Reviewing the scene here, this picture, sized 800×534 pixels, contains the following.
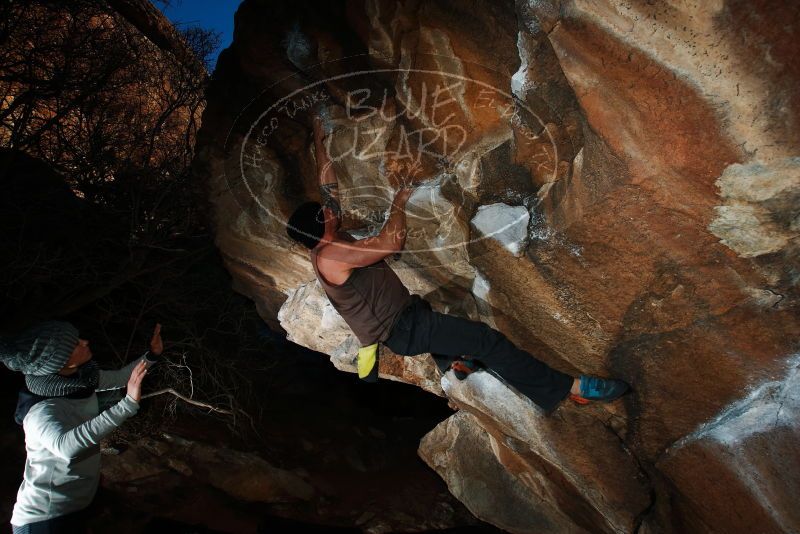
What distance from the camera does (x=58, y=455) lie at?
2.31 m

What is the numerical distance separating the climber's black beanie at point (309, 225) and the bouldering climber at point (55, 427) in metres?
1.25

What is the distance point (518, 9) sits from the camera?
2131 mm

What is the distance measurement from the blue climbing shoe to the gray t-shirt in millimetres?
2705

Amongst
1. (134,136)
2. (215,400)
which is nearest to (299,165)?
(134,136)

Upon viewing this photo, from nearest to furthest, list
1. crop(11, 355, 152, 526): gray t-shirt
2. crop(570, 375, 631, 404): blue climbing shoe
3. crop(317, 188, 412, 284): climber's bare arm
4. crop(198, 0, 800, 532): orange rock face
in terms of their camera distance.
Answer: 1. crop(198, 0, 800, 532): orange rock face
2. crop(11, 355, 152, 526): gray t-shirt
3. crop(317, 188, 412, 284): climber's bare arm
4. crop(570, 375, 631, 404): blue climbing shoe

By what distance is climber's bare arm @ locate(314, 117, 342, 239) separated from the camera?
8.73 feet

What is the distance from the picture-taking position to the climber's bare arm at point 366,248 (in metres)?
2.39

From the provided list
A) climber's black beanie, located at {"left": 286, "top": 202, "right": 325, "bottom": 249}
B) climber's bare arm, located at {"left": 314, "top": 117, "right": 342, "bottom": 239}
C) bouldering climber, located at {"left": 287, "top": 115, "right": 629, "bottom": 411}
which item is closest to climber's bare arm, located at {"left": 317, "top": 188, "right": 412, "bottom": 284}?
bouldering climber, located at {"left": 287, "top": 115, "right": 629, "bottom": 411}

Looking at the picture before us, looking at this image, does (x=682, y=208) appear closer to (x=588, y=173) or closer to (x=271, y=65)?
(x=588, y=173)

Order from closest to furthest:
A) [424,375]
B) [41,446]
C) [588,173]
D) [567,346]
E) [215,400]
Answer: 1. [588,173]
2. [41,446]
3. [567,346]
4. [424,375]
5. [215,400]

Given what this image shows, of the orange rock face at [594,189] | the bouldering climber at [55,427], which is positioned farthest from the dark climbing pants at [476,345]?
the bouldering climber at [55,427]

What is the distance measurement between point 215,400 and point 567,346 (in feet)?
22.2

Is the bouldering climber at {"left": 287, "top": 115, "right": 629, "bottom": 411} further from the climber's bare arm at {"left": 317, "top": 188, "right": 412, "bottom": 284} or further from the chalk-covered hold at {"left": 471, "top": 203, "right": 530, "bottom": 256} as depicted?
the chalk-covered hold at {"left": 471, "top": 203, "right": 530, "bottom": 256}

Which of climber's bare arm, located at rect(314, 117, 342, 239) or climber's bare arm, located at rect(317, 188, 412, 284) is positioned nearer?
climber's bare arm, located at rect(317, 188, 412, 284)
